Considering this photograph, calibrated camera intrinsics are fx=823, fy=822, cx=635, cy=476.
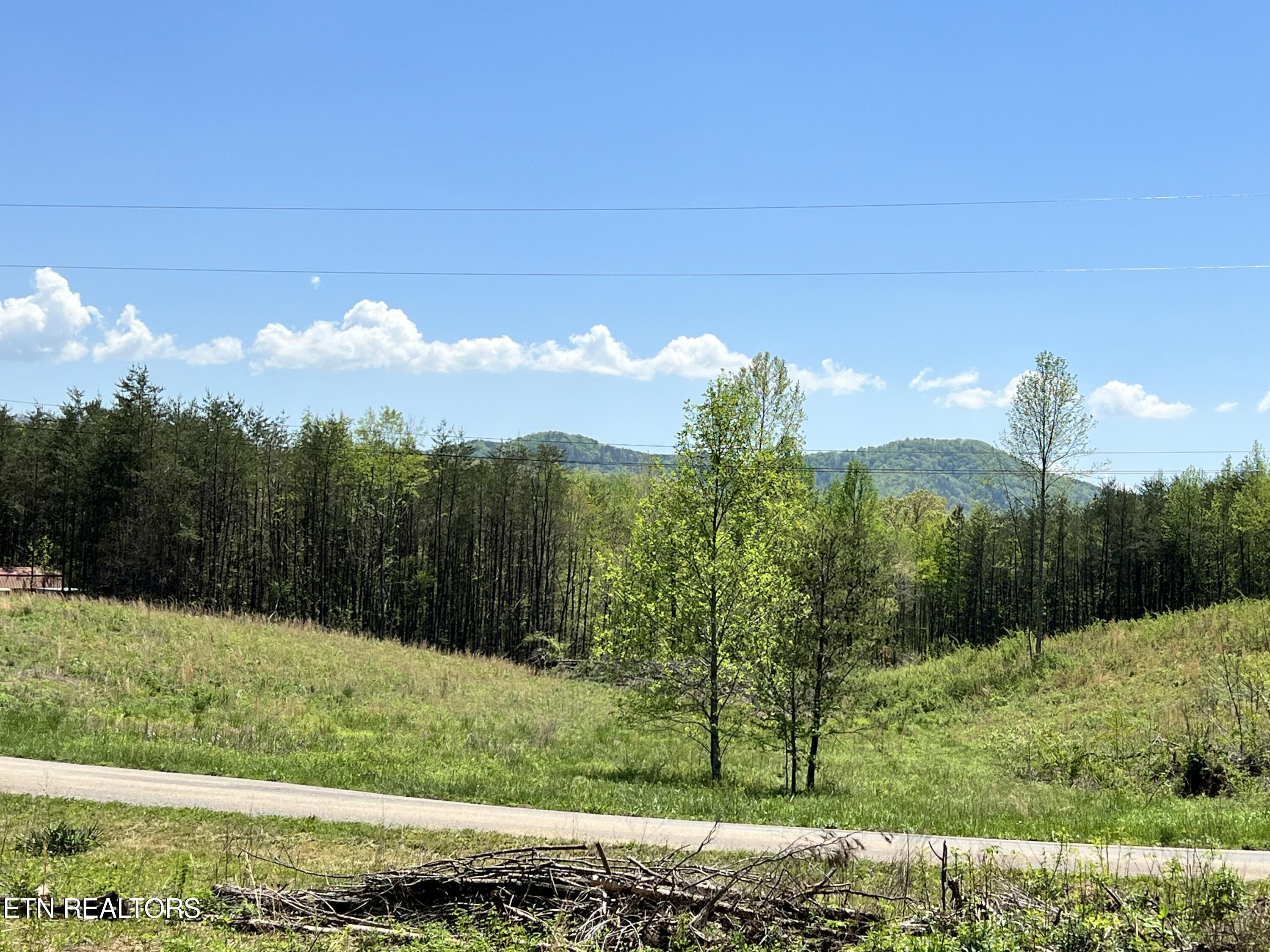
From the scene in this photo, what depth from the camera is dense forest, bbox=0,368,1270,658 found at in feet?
161

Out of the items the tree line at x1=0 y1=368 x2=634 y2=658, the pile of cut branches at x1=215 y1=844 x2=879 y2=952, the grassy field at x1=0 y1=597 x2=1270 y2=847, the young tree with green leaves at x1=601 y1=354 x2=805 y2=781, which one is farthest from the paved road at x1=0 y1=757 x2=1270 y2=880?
the tree line at x1=0 y1=368 x2=634 y2=658

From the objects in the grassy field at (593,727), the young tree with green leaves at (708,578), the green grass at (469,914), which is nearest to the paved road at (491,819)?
the grassy field at (593,727)

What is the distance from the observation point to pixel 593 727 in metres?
26.1

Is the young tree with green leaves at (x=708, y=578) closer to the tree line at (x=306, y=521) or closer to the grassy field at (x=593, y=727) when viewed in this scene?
the grassy field at (x=593, y=727)

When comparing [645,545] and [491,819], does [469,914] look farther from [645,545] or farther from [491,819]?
[645,545]

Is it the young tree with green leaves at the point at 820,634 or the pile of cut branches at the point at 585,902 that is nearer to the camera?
the pile of cut branches at the point at 585,902

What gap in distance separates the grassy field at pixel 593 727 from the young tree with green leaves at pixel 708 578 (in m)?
1.58

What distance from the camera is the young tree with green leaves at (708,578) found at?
18.4 meters

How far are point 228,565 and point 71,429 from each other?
42.9ft

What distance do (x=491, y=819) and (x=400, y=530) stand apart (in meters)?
52.0

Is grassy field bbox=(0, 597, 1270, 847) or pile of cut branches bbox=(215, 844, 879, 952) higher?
pile of cut branches bbox=(215, 844, 879, 952)

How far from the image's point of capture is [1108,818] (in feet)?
41.3

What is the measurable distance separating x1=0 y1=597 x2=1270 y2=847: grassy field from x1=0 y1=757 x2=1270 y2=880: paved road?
0.54m

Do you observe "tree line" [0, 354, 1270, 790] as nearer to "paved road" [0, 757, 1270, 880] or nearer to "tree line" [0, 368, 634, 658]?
"tree line" [0, 368, 634, 658]
